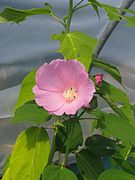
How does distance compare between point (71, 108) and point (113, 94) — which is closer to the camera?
point (71, 108)

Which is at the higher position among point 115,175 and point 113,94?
point 113,94

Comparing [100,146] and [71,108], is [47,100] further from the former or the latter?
[100,146]

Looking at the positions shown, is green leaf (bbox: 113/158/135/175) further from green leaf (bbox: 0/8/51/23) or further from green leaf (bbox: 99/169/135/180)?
green leaf (bbox: 0/8/51/23)

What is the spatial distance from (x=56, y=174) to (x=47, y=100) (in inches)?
5.4

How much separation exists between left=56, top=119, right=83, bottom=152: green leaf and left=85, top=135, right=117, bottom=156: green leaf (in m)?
0.03

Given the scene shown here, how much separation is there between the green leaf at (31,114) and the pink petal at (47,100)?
0.21ft

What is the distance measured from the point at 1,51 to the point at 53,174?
127 cm

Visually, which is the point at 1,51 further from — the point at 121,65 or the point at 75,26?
the point at 121,65

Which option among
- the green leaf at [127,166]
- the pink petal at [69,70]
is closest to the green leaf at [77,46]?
the pink petal at [69,70]

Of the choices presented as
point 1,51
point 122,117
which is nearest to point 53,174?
point 122,117

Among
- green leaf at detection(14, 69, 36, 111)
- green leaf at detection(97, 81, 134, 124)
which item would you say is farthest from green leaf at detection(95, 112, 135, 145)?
green leaf at detection(14, 69, 36, 111)

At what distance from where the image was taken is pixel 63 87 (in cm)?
93

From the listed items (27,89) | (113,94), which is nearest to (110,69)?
(113,94)

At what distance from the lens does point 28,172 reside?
37.6 inches
